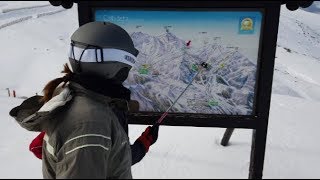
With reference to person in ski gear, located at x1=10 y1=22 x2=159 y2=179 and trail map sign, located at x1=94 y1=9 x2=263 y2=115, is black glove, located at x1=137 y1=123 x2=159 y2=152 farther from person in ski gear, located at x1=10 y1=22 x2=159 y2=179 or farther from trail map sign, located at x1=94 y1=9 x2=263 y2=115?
person in ski gear, located at x1=10 y1=22 x2=159 y2=179

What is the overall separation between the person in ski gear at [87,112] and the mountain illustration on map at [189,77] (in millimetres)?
984

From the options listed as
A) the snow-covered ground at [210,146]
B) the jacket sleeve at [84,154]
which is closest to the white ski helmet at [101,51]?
the jacket sleeve at [84,154]

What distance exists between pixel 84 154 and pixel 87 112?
7.4 inches

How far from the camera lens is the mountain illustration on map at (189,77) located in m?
3.04

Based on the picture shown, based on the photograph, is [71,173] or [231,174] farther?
[231,174]

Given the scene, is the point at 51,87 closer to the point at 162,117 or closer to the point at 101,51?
the point at 101,51

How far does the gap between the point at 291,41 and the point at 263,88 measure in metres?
13.5

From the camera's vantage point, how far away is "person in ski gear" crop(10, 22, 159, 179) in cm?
155

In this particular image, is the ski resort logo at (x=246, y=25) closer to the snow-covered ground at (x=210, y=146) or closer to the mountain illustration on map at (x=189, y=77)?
the mountain illustration on map at (x=189, y=77)

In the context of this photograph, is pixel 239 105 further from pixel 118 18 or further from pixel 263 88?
pixel 118 18

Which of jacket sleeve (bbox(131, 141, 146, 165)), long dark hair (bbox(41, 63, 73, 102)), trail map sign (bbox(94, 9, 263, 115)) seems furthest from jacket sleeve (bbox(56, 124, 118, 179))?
trail map sign (bbox(94, 9, 263, 115))

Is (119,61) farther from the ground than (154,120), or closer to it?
farther from the ground

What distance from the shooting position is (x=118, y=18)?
2.94 m

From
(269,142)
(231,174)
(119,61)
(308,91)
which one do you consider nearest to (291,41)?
(308,91)
